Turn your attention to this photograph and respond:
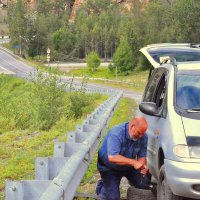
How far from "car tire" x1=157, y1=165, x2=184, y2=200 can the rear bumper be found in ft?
0.93

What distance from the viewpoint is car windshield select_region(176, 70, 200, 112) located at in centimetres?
609

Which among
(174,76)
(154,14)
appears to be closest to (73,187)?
(174,76)

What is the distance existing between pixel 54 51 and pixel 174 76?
124291 millimetres

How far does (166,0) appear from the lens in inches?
5315

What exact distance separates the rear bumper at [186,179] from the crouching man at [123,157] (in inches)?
32.2

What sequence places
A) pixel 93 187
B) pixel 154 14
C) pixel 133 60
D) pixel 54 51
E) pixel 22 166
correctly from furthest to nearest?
pixel 54 51 < pixel 154 14 < pixel 133 60 < pixel 22 166 < pixel 93 187

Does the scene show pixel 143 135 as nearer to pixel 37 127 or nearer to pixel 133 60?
pixel 37 127

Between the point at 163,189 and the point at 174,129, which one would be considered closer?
the point at 174,129

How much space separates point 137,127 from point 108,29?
5022 inches

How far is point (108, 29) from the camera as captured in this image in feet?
434

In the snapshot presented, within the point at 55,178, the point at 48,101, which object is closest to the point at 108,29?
the point at 48,101

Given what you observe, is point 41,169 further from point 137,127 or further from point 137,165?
point 137,165

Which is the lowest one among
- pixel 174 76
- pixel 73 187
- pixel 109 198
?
pixel 109 198

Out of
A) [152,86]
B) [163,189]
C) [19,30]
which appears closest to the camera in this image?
[163,189]
